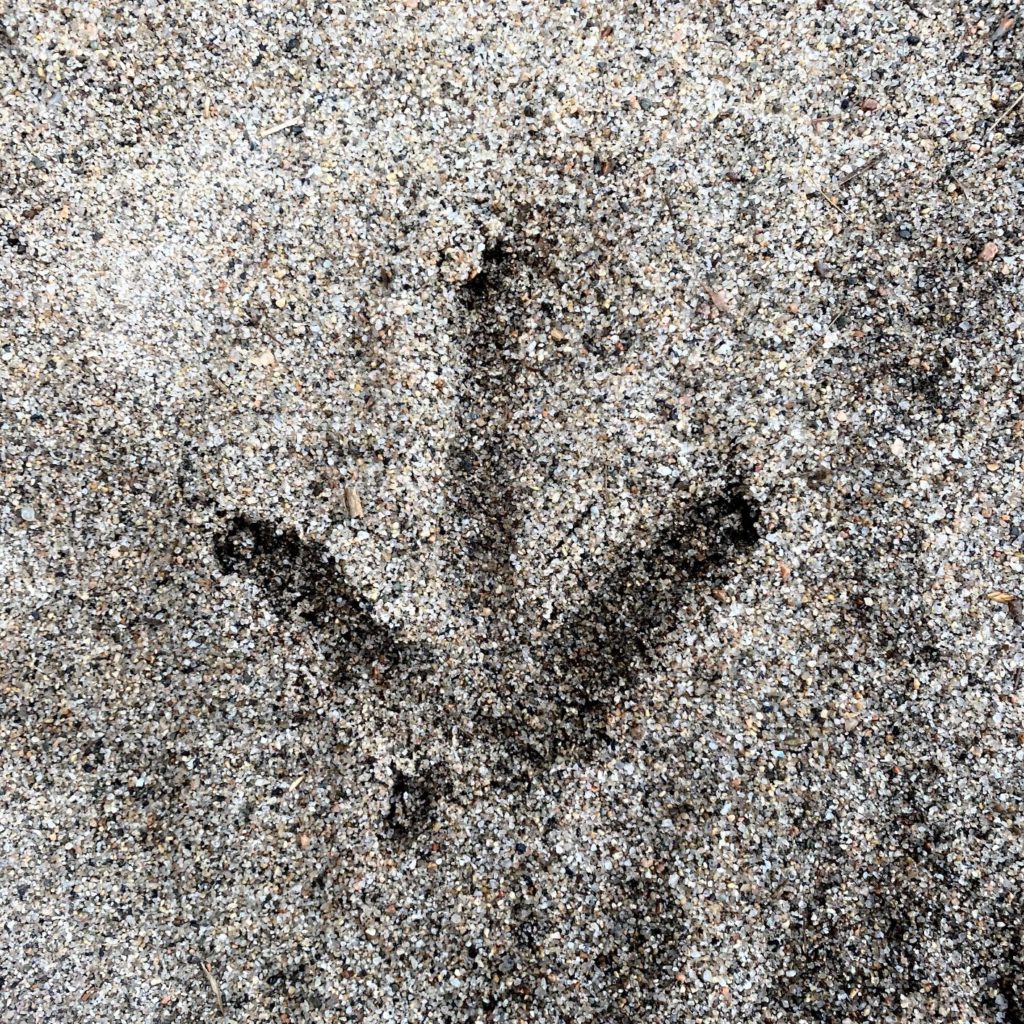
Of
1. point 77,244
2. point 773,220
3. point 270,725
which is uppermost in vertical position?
point 773,220

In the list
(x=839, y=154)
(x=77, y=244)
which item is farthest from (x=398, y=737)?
(x=839, y=154)

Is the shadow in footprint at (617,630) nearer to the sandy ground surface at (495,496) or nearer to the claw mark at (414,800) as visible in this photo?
the sandy ground surface at (495,496)

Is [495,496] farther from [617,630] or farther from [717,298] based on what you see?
[717,298]

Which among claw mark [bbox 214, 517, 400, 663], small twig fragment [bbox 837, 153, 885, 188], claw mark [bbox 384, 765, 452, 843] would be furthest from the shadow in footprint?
small twig fragment [bbox 837, 153, 885, 188]

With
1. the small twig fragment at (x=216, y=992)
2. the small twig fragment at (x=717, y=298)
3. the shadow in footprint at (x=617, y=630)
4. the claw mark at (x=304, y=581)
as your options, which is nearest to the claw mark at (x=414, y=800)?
the shadow in footprint at (x=617, y=630)

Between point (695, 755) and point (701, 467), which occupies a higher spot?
point (701, 467)

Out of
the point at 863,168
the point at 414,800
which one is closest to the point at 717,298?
the point at 863,168

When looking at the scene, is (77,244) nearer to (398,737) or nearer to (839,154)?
(398,737)
